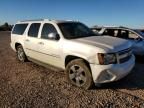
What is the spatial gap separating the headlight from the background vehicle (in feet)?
14.3

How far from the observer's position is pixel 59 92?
5871mm

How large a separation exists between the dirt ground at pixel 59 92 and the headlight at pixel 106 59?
2.68ft

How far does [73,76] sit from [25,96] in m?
1.47

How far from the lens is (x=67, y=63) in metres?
6.62

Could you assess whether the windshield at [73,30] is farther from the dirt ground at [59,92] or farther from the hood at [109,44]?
the dirt ground at [59,92]

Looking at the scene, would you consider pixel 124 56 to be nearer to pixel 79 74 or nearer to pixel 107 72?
pixel 107 72

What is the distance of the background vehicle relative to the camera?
382 inches

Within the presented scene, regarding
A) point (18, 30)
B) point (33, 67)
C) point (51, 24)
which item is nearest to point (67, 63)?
point (51, 24)

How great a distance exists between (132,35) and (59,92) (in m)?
5.78

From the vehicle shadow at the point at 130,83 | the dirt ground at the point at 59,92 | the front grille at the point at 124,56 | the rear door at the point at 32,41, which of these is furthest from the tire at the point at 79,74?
the rear door at the point at 32,41

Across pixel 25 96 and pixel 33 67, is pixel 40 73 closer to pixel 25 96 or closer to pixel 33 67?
pixel 33 67

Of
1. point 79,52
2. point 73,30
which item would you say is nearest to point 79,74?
point 79,52

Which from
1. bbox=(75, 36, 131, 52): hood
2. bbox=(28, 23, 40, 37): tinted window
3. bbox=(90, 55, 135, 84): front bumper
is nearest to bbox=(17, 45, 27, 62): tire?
bbox=(28, 23, 40, 37): tinted window

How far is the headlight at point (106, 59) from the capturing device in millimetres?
5543
